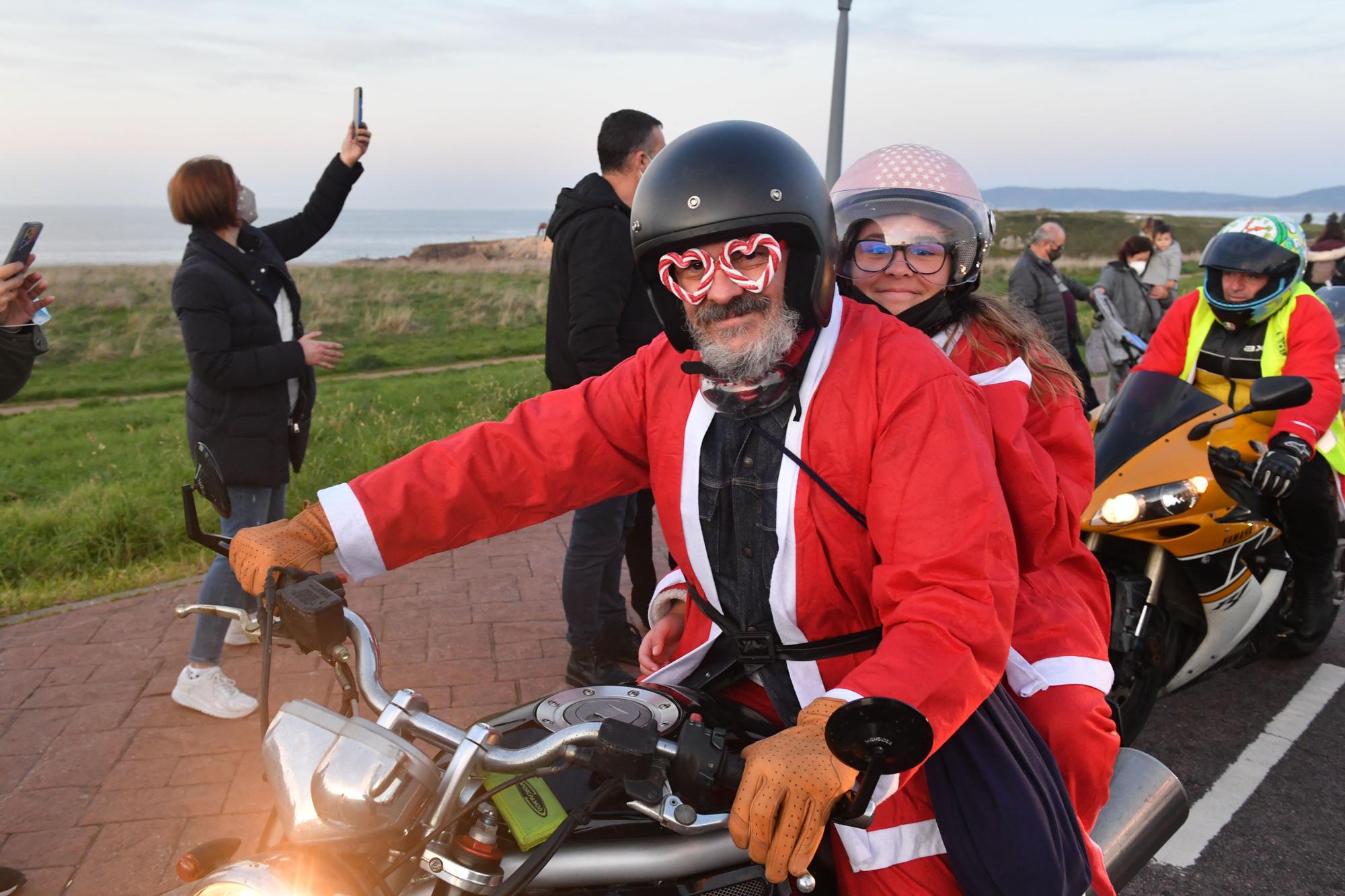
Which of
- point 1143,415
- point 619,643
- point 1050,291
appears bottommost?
point 619,643

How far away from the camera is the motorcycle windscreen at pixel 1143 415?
4.14 m

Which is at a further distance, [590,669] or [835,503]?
[590,669]

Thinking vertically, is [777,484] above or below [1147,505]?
above

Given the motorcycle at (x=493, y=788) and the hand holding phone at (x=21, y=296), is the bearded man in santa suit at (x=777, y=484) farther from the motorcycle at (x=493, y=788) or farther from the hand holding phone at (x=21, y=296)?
the hand holding phone at (x=21, y=296)

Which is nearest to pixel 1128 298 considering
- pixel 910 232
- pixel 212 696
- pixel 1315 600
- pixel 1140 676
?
pixel 1315 600

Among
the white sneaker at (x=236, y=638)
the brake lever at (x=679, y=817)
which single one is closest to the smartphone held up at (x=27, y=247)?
the white sneaker at (x=236, y=638)

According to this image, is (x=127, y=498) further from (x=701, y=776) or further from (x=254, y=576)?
(x=701, y=776)

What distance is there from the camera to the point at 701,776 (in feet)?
5.11

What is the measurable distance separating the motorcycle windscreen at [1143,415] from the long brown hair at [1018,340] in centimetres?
135

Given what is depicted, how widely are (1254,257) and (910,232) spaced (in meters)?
2.41

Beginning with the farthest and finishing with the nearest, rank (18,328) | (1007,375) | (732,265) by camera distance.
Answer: (18,328)
(1007,375)
(732,265)

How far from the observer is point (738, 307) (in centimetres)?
209

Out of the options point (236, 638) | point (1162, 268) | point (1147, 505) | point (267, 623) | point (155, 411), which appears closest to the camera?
point (267, 623)

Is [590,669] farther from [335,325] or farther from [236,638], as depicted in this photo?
[335,325]
